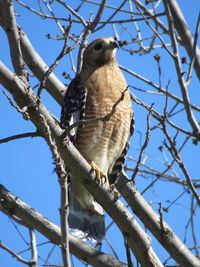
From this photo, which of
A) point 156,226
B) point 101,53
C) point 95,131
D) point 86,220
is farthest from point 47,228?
point 101,53

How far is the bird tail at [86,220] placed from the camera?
14.1 ft

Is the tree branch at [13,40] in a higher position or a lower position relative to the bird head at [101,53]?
lower

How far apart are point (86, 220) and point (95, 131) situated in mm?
864

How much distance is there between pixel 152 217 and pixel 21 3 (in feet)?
9.26

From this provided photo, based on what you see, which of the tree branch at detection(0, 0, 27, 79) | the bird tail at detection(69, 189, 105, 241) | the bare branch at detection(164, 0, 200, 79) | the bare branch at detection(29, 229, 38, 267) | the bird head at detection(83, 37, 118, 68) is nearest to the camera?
the tree branch at detection(0, 0, 27, 79)

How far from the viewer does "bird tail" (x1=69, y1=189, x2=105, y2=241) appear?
4.30 m

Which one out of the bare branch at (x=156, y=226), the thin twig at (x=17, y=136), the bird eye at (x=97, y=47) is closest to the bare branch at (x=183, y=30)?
the bare branch at (x=156, y=226)

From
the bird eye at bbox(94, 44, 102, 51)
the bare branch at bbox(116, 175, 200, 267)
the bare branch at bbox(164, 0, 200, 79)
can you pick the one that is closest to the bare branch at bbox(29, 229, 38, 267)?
the bare branch at bbox(116, 175, 200, 267)

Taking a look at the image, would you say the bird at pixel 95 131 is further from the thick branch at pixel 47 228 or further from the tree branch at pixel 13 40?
the tree branch at pixel 13 40

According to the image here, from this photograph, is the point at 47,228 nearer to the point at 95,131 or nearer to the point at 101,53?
the point at 95,131

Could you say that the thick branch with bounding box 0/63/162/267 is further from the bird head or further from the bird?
the bird head

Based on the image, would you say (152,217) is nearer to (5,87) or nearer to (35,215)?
(35,215)

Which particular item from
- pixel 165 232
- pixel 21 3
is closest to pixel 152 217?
pixel 165 232

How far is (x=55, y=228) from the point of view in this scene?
3.48m
